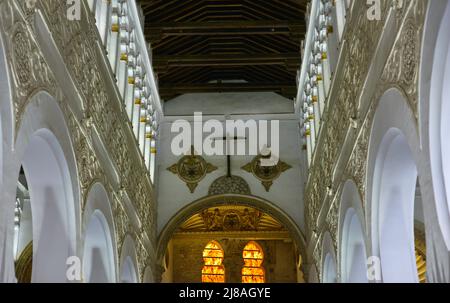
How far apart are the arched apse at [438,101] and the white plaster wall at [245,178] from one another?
1029 cm

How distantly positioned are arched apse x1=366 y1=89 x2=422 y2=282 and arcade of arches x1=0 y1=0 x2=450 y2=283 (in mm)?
16

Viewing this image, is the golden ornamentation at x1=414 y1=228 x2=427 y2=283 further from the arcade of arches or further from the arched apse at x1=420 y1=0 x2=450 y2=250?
the arched apse at x1=420 y1=0 x2=450 y2=250

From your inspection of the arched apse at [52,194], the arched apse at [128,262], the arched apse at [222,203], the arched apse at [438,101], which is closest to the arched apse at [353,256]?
the arched apse at [128,262]

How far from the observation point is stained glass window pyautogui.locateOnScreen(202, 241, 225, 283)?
71.3 feet

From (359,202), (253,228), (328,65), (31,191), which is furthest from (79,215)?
(253,228)

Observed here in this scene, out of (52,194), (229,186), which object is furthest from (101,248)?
(229,186)

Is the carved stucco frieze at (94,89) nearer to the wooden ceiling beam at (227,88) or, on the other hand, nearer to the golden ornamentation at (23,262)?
the golden ornamentation at (23,262)

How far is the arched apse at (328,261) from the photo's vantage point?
459 inches

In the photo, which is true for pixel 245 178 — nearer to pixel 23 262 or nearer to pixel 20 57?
pixel 23 262

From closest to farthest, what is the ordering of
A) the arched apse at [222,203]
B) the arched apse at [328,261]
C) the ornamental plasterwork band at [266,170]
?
the arched apse at [328,261], the arched apse at [222,203], the ornamental plasterwork band at [266,170]

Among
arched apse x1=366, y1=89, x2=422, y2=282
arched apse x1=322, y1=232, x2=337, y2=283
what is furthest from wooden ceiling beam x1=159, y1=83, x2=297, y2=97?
arched apse x1=366, y1=89, x2=422, y2=282

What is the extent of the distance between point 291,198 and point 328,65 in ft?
16.4

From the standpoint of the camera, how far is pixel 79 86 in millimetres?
8188

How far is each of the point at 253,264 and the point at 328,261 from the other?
31.8ft
